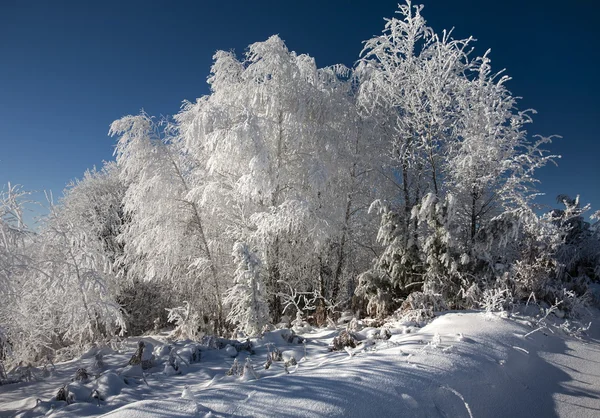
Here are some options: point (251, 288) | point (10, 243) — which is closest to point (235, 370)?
point (251, 288)

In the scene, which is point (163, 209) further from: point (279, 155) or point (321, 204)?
point (321, 204)

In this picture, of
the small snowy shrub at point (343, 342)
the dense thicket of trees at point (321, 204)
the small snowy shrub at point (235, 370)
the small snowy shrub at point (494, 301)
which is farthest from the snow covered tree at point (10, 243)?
the small snowy shrub at point (494, 301)

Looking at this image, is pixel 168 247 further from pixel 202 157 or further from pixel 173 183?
pixel 202 157

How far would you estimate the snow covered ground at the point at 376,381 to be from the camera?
2602 mm

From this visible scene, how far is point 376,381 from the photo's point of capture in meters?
2.90

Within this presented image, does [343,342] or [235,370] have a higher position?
[343,342]

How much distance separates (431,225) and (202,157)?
19.1ft

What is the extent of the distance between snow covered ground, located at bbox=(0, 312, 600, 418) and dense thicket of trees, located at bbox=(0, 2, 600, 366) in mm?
1400

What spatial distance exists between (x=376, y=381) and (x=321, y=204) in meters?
5.38

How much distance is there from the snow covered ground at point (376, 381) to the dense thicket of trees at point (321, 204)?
1400 millimetres

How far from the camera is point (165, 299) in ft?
36.2

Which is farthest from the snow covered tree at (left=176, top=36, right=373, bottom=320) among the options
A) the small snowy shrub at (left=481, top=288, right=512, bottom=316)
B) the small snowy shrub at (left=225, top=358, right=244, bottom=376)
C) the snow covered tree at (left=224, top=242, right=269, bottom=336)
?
the small snowy shrub at (left=225, top=358, right=244, bottom=376)

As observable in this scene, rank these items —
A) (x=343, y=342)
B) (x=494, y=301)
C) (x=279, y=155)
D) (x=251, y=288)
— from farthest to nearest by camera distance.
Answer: (x=279, y=155), (x=251, y=288), (x=494, y=301), (x=343, y=342)

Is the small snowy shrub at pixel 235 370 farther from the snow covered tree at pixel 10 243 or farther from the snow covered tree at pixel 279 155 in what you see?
the snow covered tree at pixel 279 155
